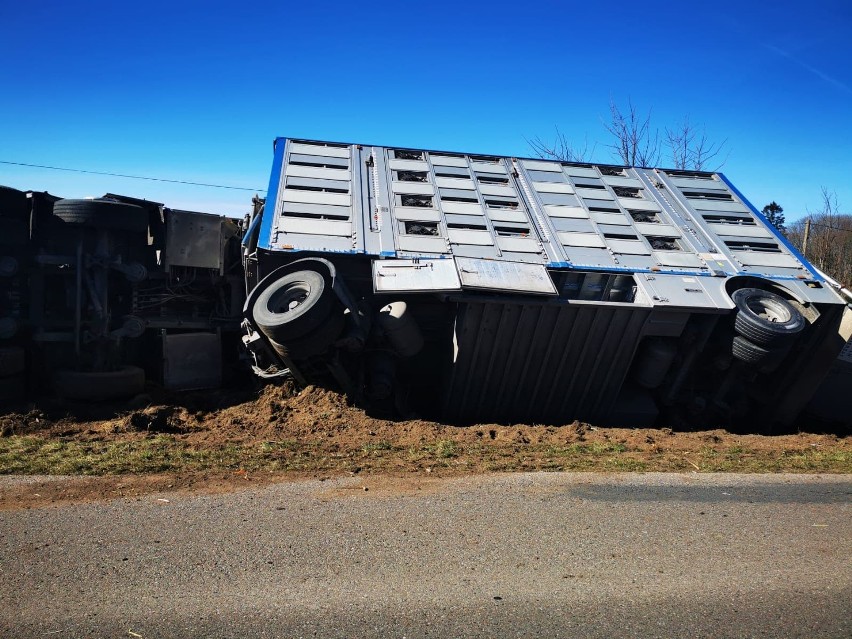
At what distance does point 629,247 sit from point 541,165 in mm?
2891

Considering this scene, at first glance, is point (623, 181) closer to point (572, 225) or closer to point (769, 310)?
point (572, 225)

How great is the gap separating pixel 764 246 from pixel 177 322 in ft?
31.7

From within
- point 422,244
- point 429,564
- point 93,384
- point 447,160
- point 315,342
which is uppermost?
point 447,160

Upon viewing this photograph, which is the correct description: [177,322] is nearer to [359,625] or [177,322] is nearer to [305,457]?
[305,457]

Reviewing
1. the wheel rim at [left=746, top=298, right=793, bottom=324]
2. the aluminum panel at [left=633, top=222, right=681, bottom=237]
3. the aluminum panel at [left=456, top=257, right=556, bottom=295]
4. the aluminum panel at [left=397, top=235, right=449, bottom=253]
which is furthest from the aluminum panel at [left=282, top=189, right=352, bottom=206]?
the wheel rim at [left=746, top=298, right=793, bottom=324]

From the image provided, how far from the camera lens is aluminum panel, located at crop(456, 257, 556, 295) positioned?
830 centimetres

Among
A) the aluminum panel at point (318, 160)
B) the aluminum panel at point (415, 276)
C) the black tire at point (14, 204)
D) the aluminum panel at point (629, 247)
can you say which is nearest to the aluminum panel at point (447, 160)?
the aluminum panel at point (318, 160)

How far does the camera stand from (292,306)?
804 centimetres

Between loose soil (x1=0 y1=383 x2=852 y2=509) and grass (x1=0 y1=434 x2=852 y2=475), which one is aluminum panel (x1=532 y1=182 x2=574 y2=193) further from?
grass (x1=0 y1=434 x2=852 y2=475)

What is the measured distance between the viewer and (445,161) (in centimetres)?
1153

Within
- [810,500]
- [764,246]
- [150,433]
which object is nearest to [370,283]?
[150,433]

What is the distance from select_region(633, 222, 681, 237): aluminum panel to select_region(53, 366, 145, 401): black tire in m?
8.13

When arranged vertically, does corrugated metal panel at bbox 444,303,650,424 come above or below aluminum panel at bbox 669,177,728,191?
below

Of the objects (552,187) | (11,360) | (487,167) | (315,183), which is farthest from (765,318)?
(11,360)
